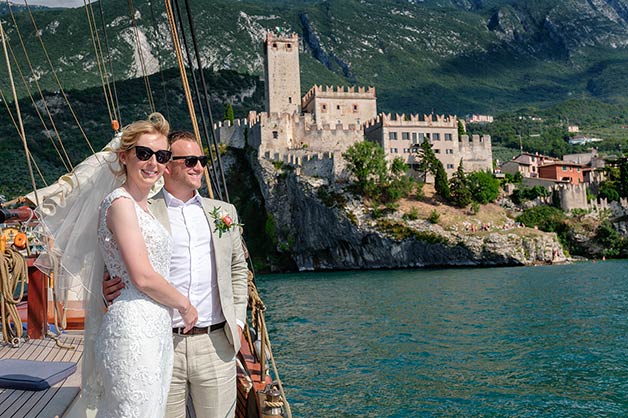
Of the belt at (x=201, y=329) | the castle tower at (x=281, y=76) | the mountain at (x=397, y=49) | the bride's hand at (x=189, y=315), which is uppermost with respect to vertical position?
the mountain at (x=397, y=49)

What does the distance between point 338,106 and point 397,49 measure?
4108 inches

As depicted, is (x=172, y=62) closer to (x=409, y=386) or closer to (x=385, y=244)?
(x=385, y=244)

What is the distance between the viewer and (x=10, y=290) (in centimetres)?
694

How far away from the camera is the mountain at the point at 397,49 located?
117 metres

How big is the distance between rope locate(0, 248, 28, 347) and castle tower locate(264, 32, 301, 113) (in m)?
57.6

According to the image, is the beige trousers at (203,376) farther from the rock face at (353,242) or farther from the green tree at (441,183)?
the green tree at (441,183)

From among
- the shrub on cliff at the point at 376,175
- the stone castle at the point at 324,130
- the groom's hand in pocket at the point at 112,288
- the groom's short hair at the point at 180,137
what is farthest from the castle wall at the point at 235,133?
the groom's hand in pocket at the point at 112,288

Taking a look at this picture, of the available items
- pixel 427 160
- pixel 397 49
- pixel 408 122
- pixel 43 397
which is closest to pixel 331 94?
pixel 408 122

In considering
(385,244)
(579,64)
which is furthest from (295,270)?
(579,64)

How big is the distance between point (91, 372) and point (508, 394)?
941 cm

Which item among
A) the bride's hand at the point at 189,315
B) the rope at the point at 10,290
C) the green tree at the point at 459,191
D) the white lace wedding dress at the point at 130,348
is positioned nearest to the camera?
the white lace wedding dress at the point at 130,348

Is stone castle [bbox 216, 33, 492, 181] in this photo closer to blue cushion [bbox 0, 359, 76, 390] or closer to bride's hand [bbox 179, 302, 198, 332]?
blue cushion [bbox 0, 359, 76, 390]

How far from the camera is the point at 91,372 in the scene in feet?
10.0

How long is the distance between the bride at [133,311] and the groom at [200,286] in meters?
0.29
